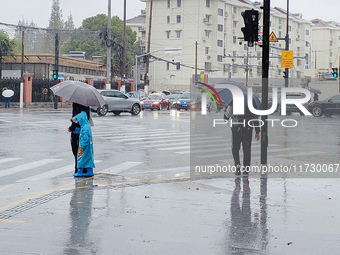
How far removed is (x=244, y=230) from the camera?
7734 millimetres

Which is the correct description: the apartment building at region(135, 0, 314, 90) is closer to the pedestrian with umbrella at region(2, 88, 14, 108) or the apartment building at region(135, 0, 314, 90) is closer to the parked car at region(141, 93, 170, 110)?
the parked car at region(141, 93, 170, 110)

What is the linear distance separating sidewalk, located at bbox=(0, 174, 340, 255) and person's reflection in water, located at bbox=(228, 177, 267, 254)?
12mm

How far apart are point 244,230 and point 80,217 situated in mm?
2310

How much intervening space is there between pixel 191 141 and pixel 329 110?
950 inches

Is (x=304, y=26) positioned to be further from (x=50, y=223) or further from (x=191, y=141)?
(x=50, y=223)

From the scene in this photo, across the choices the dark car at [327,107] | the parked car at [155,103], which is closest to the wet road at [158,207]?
the dark car at [327,107]

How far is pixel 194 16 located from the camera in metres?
91.6

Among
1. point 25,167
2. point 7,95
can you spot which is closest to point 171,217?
point 25,167

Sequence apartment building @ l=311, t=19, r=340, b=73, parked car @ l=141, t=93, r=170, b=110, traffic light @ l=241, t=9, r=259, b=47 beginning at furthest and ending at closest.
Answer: apartment building @ l=311, t=19, r=340, b=73 → parked car @ l=141, t=93, r=170, b=110 → traffic light @ l=241, t=9, r=259, b=47

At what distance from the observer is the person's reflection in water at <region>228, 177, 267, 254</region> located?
6809 millimetres

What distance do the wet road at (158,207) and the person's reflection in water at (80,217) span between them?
0.04 ft

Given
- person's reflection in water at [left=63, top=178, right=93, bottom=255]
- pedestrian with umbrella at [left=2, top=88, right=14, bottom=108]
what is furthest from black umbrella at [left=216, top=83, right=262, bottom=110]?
pedestrian with umbrella at [left=2, top=88, right=14, bottom=108]

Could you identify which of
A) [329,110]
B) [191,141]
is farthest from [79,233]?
[329,110]

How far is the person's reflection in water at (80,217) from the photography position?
22.2 feet
